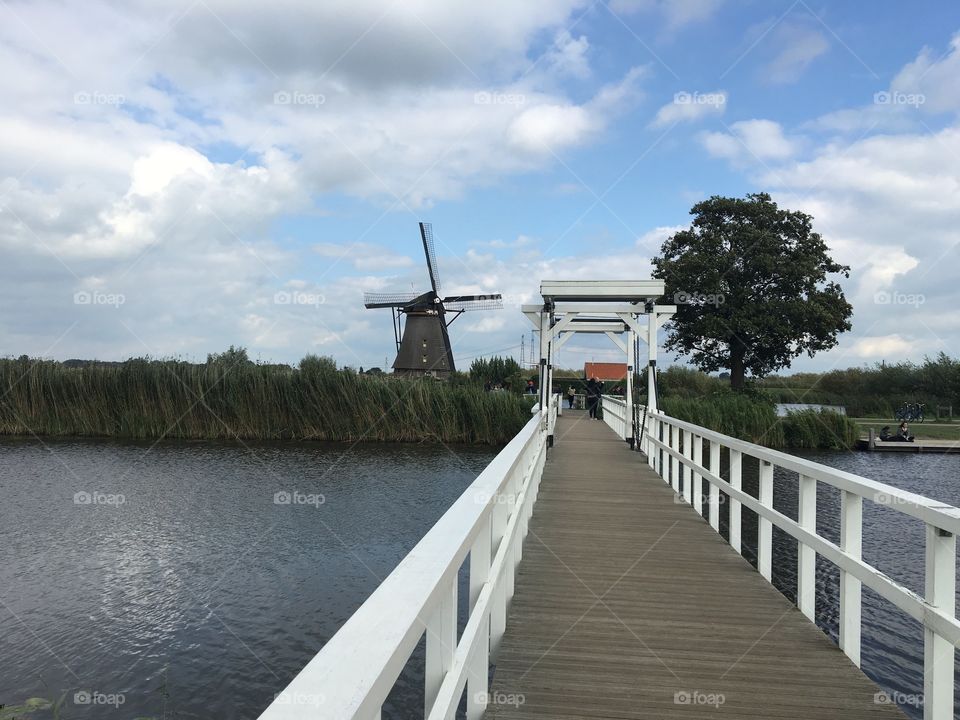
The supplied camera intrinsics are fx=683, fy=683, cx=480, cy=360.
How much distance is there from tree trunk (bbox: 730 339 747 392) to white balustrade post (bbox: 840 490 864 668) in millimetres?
28960

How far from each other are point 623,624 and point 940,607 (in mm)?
1867

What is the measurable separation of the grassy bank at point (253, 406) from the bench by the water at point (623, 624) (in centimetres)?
1755

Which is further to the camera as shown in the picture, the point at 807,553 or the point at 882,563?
the point at 882,563

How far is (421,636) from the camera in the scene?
7.22 ft

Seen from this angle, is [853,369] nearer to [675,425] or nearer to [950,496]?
[950,496]

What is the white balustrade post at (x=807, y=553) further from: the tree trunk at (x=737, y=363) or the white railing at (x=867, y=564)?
the tree trunk at (x=737, y=363)

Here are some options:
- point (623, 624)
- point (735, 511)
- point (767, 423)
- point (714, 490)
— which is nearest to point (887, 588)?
point (623, 624)

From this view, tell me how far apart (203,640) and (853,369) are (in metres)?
43.2

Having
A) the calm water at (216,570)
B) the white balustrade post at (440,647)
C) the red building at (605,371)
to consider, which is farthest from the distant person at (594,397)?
the white balustrade post at (440,647)

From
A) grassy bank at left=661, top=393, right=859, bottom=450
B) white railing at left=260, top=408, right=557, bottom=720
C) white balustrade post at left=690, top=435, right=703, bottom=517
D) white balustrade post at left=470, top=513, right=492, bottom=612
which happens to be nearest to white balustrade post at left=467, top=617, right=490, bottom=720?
white railing at left=260, top=408, right=557, bottom=720

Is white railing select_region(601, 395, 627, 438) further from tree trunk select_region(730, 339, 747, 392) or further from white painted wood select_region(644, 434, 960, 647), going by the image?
white painted wood select_region(644, 434, 960, 647)

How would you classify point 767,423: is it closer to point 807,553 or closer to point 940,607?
point 807,553

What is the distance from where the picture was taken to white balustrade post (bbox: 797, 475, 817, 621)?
4.23 meters

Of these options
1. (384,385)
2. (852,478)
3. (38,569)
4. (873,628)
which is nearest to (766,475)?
(852,478)
